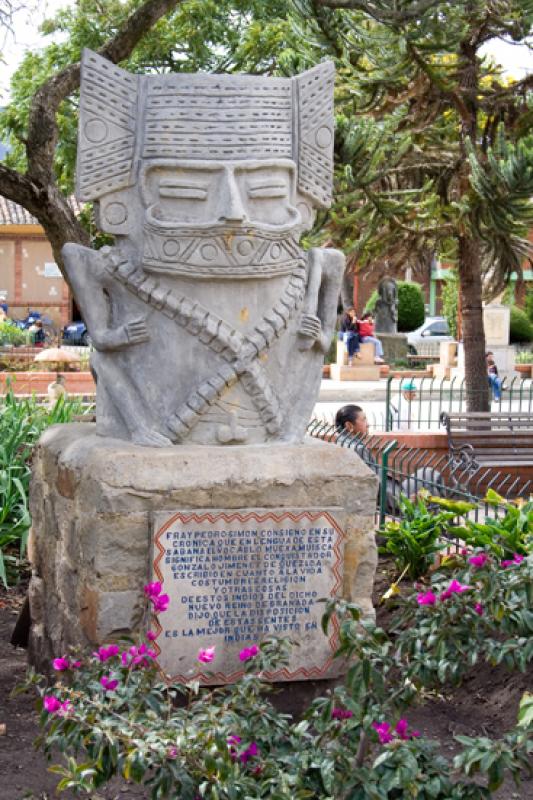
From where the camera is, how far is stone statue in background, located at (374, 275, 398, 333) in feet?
103

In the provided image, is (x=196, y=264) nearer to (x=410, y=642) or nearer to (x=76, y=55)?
(x=410, y=642)

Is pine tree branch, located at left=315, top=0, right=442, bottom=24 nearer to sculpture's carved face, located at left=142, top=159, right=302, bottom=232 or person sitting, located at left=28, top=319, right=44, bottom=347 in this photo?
sculpture's carved face, located at left=142, top=159, right=302, bottom=232

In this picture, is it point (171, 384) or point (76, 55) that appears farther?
point (76, 55)

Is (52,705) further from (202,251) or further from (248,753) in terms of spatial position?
(202,251)

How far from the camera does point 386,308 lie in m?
31.3

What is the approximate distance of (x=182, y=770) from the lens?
2.65 metres

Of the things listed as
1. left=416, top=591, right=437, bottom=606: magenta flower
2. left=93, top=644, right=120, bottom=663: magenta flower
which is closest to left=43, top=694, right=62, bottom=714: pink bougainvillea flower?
left=93, top=644, right=120, bottom=663: magenta flower

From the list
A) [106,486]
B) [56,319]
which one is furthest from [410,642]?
[56,319]

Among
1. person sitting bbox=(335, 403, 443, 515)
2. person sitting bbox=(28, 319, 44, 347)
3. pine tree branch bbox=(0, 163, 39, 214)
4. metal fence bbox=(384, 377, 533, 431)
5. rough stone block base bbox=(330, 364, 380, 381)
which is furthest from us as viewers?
person sitting bbox=(28, 319, 44, 347)

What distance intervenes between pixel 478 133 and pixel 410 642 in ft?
36.5

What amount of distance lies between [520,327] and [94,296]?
2680 cm

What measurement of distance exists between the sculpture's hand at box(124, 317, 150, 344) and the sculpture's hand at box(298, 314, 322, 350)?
0.67m

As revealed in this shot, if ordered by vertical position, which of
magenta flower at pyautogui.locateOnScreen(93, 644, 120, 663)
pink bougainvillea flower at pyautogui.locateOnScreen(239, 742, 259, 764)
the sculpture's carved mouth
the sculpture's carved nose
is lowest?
pink bougainvillea flower at pyautogui.locateOnScreen(239, 742, 259, 764)

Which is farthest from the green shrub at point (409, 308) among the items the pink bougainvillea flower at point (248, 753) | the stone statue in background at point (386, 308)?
the pink bougainvillea flower at point (248, 753)
